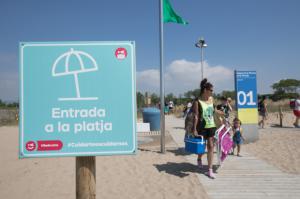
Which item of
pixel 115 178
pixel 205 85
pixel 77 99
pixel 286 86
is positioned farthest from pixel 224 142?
pixel 286 86

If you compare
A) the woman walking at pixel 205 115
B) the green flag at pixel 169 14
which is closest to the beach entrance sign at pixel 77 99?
the woman walking at pixel 205 115

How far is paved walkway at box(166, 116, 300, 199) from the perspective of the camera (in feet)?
12.9

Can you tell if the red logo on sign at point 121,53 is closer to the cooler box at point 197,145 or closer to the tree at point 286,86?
the cooler box at point 197,145

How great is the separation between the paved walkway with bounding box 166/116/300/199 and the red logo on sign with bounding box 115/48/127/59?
2.93 meters

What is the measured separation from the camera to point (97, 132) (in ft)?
5.80

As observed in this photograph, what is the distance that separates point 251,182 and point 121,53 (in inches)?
150

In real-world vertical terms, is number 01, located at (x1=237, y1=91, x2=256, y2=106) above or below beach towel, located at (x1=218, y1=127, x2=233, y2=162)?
above

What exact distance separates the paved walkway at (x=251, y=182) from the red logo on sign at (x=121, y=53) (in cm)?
293

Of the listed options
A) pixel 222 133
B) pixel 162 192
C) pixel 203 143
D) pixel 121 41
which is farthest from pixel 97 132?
pixel 222 133

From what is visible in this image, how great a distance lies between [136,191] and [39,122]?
289cm

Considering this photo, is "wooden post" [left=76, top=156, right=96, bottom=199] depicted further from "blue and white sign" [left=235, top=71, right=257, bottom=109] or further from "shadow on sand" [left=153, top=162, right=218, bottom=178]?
"blue and white sign" [left=235, top=71, right=257, bottom=109]

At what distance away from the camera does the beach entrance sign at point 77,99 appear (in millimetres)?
1739

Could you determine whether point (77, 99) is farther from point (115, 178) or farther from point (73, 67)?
point (115, 178)

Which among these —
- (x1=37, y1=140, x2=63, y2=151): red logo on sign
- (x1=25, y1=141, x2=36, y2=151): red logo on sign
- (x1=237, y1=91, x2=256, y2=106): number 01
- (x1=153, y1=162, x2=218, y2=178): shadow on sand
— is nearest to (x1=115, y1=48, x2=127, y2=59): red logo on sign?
(x1=37, y1=140, x2=63, y2=151): red logo on sign
